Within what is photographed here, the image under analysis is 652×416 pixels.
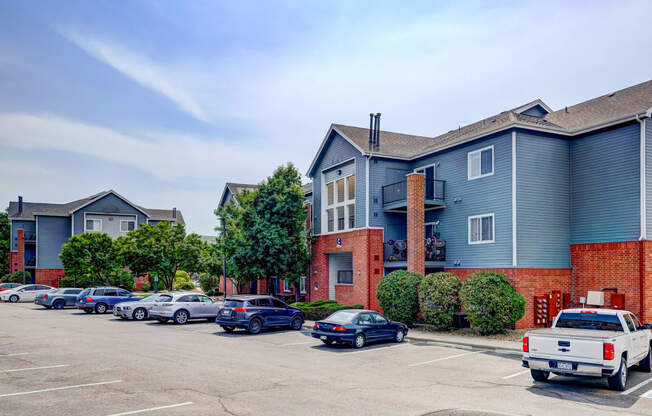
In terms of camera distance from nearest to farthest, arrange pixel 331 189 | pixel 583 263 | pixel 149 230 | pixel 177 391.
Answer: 1. pixel 177 391
2. pixel 583 263
3. pixel 331 189
4. pixel 149 230

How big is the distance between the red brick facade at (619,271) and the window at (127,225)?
159ft

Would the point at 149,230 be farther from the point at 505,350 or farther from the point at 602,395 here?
the point at 602,395

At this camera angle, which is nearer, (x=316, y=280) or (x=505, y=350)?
(x=505, y=350)

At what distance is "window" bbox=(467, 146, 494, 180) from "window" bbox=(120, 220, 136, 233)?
147ft

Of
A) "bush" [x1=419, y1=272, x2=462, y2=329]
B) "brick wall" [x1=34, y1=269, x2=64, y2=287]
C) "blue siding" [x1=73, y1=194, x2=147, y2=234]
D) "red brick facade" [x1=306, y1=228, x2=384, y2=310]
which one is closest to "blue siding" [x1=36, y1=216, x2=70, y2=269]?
"brick wall" [x1=34, y1=269, x2=64, y2=287]

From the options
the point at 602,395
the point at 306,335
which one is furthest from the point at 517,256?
the point at 602,395

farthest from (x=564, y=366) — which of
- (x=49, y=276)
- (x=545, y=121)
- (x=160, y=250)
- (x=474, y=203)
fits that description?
(x=49, y=276)

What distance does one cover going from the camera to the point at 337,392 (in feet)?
34.2

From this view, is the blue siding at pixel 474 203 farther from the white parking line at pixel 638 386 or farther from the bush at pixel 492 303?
the white parking line at pixel 638 386

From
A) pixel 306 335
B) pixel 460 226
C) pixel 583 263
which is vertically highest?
pixel 460 226

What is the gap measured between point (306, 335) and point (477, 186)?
32.9 ft

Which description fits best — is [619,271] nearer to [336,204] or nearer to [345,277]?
[345,277]

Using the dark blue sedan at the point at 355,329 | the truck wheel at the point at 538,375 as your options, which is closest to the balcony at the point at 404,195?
the dark blue sedan at the point at 355,329

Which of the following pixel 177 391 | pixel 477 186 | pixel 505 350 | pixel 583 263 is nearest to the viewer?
pixel 177 391
